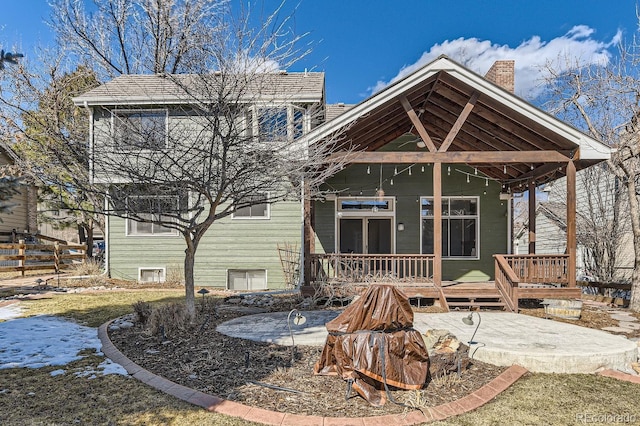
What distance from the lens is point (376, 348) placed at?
3982mm

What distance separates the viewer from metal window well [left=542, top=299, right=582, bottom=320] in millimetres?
7488

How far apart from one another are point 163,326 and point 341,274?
4.19m

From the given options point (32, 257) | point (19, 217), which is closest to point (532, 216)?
point (32, 257)

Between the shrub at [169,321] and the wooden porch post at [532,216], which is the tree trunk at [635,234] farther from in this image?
the shrub at [169,321]

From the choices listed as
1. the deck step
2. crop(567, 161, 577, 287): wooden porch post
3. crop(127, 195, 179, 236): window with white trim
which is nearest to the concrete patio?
the deck step

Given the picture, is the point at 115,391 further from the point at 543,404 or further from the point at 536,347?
the point at 536,347

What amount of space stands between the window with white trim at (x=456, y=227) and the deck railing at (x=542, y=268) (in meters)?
2.97

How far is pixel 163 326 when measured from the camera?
5.74m

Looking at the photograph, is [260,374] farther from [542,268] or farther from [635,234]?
[635,234]

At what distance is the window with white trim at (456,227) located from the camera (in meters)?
11.7

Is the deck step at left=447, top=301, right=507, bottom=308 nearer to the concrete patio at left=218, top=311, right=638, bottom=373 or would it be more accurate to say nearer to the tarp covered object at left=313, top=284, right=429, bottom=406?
the concrete patio at left=218, top=311, right=638, bottom=373

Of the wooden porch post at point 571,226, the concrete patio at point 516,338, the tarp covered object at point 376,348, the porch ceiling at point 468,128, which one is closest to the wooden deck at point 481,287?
the wooden porch post at point 571,226

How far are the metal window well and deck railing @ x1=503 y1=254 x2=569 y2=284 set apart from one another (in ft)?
2.27

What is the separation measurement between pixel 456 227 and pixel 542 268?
344cm
